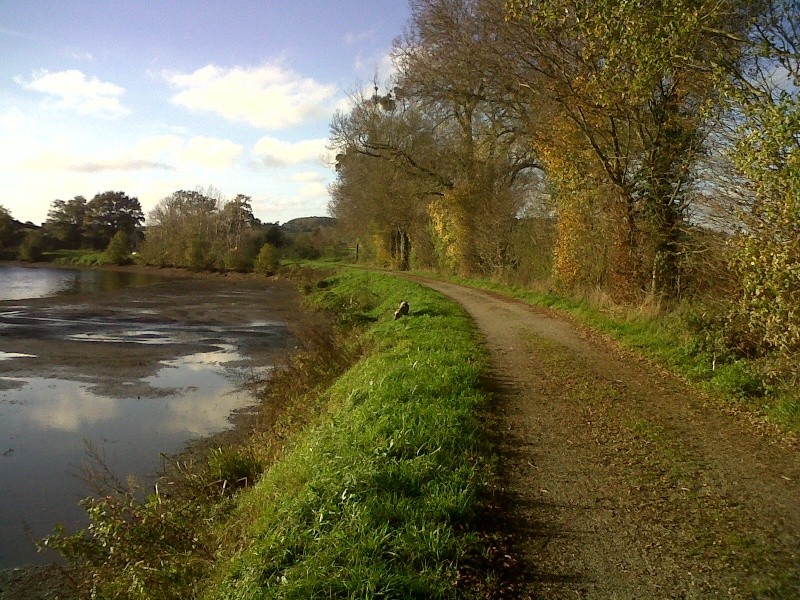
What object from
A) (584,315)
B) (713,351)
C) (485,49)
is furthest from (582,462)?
(485,49)

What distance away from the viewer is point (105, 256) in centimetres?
7094

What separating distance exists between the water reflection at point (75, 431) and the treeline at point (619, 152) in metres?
9.16

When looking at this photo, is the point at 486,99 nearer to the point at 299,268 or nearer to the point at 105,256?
the point at 299,268

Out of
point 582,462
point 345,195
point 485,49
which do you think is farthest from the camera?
point 345,195

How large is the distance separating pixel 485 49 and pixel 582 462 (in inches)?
652

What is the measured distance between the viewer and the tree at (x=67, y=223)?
82.1 metres

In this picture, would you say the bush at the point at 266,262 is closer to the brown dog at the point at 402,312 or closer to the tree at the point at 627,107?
the tree at the point at 627,107

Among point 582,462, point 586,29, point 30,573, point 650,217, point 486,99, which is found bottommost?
point 30,573

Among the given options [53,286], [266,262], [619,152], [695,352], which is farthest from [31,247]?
[695,352]

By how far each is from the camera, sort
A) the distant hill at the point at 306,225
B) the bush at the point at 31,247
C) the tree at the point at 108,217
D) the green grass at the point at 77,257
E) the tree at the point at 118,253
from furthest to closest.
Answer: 1. the tree at the point at 108,217
2. the distant hill at the point at 306,225
3. the bush at the point at 31,247
4. the green grass at the point at 77,257
5. the tree at the point at 118,253

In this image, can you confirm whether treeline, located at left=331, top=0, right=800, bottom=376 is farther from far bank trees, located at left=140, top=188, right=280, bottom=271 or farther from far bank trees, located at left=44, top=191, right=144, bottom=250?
far bank trees, located at left=44, top=191, right=144, bottom=250

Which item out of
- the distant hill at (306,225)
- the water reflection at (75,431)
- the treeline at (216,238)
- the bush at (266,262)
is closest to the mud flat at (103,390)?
the water reflection at (75,431)

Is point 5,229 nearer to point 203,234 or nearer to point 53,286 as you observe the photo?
point 203,234

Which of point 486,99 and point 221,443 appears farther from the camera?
point 486,99
